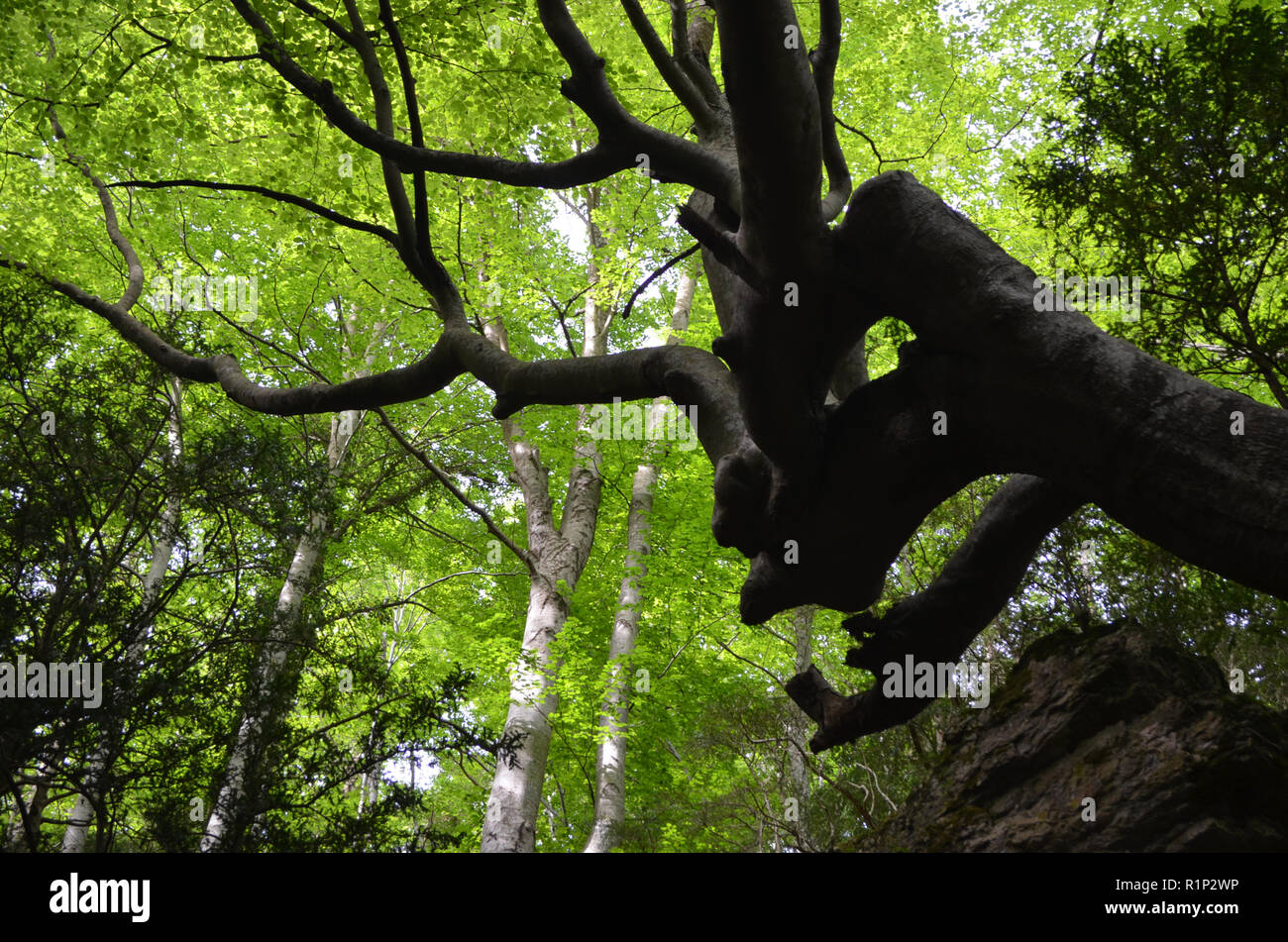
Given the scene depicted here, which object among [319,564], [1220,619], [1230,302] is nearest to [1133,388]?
[1230,302]

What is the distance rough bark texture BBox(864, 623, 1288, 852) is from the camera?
3215 mm

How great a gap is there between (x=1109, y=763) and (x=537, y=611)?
255 inches

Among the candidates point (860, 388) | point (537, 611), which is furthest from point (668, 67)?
point (537, 611)

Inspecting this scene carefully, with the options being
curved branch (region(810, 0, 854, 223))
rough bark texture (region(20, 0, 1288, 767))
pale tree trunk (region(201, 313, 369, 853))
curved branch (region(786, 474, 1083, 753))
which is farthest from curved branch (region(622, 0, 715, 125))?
pale tree trunk (region(201, 313, 369, 853))

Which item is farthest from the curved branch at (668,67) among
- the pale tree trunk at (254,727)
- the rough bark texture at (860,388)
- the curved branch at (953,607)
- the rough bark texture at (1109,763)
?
the pale tree trunk at (254,727)

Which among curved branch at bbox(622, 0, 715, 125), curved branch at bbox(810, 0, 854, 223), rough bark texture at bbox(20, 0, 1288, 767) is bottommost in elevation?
rough bark texture at bbox(20, 0, 1288, 767)

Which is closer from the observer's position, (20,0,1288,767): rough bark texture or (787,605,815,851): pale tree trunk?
(20,0,1288,767): rough bark texture

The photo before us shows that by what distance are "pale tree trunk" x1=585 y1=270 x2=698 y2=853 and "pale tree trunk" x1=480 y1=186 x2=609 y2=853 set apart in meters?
0.79

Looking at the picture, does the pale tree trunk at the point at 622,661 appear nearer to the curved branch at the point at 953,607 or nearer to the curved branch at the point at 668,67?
the curved branch at the point at 668,67

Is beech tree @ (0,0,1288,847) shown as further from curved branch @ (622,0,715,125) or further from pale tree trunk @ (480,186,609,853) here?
pale tree trunk @ (480,186,609,853)

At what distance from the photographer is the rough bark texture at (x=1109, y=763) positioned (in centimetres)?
321
